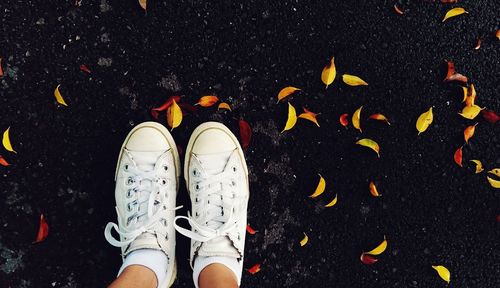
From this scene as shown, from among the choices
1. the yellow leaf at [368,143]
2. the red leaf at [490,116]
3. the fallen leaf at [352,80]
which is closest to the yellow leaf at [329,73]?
the fallen leaf at [352,80]

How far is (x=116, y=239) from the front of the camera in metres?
1.88

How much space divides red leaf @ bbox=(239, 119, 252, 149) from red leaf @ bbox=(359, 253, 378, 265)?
24.6 inches

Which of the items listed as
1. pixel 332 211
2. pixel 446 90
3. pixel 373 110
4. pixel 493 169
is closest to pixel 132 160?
pixel 332 211

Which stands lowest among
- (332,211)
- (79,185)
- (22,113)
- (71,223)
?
(332,211)

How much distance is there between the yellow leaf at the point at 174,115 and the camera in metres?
1.84

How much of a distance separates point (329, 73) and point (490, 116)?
0.66m

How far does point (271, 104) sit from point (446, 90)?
0.69 meters

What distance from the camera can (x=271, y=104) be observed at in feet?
6.20

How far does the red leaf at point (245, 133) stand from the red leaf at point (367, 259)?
625 millimetres

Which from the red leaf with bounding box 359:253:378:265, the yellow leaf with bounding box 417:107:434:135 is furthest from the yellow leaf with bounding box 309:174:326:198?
the yellow leaf with bounding box 417:107:434:135

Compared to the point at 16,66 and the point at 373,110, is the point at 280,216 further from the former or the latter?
the point at 16,66

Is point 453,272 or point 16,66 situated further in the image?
point 453,272

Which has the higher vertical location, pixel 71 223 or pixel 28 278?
pixel 71 223

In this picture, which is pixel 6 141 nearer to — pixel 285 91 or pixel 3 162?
pixel 3 162
